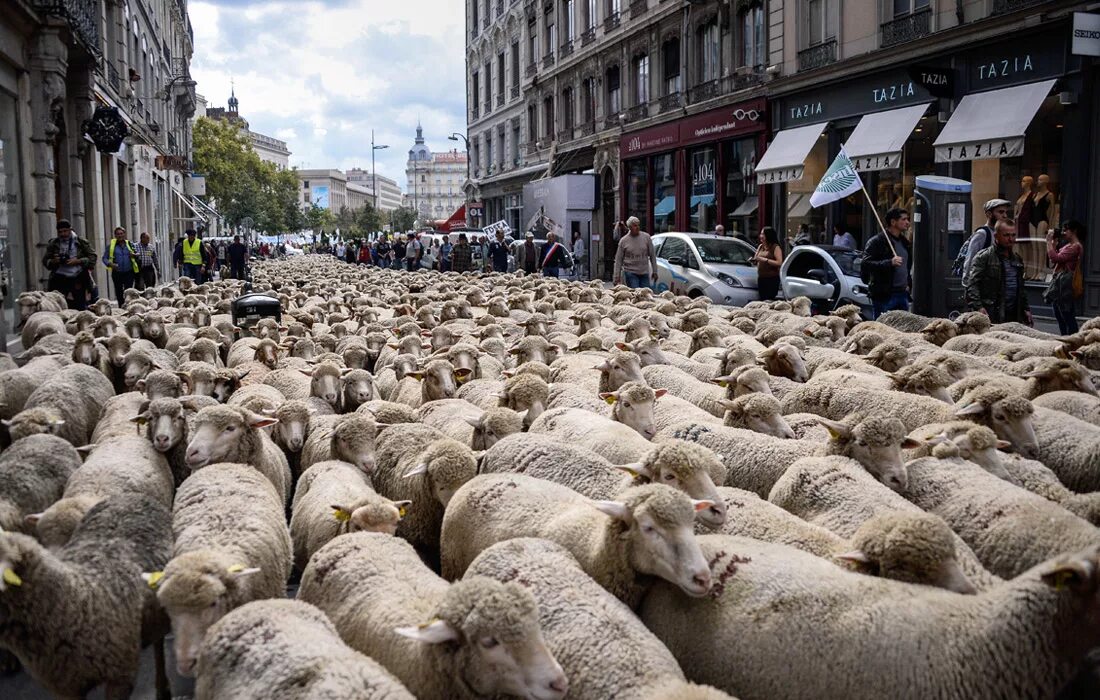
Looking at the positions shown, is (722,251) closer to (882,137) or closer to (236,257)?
(882,137)

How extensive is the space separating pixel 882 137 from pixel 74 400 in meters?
16.2

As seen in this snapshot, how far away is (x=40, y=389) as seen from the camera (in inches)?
256

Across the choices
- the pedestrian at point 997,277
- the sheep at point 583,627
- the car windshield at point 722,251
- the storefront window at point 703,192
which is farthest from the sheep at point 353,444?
the storefront window at point 703,192

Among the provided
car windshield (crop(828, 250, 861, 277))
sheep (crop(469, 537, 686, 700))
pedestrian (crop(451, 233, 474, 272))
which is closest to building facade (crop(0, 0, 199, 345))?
pedestrian (crop(451, 233, 474, 272))

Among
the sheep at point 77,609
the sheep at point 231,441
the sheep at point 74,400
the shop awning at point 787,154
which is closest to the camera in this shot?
the sheep at point 77,609

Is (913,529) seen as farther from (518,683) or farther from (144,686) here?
(144,686)

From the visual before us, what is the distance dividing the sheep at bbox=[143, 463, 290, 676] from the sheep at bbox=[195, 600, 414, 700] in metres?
0.17

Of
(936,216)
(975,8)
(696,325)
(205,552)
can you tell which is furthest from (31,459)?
(975,8)

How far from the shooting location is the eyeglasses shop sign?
1325 cm

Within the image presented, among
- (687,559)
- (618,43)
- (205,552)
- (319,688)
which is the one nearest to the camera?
(319,688)

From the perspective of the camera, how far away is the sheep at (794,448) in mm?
4250

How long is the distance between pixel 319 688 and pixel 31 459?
3045mm

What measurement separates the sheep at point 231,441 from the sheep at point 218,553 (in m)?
0.16

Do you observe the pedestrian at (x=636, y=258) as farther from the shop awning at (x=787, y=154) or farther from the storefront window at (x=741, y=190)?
the storefront window at (x=741, y=190)
